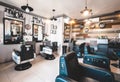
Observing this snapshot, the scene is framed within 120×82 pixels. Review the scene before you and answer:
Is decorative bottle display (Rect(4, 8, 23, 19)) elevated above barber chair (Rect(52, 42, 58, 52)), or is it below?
above

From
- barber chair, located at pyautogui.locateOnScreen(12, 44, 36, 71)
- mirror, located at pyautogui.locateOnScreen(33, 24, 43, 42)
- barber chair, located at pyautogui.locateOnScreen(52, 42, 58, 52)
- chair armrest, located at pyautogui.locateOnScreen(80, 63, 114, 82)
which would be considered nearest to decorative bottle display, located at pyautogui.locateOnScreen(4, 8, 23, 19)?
mirror, located at pyautogui.locateOnScreen(33, 24, 43, 42)

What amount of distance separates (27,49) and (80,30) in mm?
4310

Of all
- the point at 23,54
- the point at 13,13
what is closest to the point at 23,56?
the point at 23,54

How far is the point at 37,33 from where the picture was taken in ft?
18.2

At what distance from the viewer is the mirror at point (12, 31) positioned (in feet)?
13.0

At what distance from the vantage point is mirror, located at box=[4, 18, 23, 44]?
3955 mm

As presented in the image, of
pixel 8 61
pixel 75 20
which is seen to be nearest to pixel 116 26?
pixel 75 20

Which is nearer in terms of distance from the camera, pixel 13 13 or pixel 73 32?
pixel 13 13

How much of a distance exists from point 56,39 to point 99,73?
443 cm

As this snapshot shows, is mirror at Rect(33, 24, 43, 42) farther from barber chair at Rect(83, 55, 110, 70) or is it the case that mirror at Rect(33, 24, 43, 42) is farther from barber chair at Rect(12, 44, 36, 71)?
barber chair at Rect(83, 55, 110, 70)

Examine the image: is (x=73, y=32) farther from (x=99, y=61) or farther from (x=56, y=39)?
(x=99, y=61)

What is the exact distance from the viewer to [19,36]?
177 inches

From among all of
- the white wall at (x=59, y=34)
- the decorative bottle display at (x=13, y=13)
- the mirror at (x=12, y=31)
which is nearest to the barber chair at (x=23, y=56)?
the mirror at (x=12, y=31)

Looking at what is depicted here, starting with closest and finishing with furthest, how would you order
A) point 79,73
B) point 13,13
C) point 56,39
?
1. point 79,73
2. point 13,13
3. point 56,39
